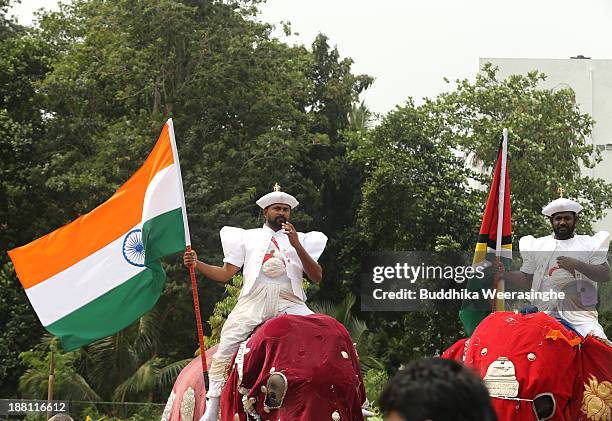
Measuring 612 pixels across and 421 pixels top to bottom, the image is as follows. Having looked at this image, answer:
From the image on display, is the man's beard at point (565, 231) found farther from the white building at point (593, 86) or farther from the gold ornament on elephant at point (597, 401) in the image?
the white building at point (593, 86)

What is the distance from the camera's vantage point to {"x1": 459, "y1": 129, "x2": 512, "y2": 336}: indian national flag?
10102 mm

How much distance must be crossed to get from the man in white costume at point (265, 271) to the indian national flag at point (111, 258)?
74 centimetres

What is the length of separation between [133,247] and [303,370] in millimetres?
3127

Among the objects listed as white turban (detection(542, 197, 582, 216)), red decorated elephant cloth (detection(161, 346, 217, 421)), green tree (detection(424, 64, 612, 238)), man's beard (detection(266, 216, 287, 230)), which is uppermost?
green tree (detection(424, 64, 612, 238))

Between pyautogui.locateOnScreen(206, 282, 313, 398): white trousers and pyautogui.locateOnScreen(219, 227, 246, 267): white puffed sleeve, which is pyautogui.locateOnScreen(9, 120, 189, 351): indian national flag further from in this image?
pyautogui.locateOnScreen(206, 282, 313, 398): white trousers

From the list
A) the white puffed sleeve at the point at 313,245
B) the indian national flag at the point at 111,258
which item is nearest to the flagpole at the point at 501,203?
the white puffed sleeve at the point at 313,245

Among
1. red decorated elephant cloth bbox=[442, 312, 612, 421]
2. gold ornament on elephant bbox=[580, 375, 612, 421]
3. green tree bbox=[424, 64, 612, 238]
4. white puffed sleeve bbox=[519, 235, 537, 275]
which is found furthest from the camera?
green tree bbox=[424, 64, 612, 238]

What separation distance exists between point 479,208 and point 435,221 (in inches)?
50.8

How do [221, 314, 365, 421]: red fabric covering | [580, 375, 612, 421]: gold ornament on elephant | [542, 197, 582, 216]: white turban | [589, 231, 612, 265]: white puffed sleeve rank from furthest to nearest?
[542, 197, 582, 216]: white turban → [589, 231, 612, 265]: white puffed sleeve → [580, 375, 612, 421]: gold ornament on elephant → [221, 314, 365, 421]: red fabric covering

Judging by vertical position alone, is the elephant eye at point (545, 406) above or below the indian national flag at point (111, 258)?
below

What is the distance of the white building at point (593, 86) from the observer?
135 ft

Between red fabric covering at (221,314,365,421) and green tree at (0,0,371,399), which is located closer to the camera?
red fabric covering at (221,314,365,421)

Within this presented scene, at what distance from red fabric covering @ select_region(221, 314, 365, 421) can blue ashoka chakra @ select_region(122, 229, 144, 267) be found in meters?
2.24

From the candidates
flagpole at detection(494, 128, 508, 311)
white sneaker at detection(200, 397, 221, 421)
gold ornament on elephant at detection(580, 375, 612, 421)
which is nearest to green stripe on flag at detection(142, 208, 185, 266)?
white sneaker at detection(200, 397, 221, 421)
